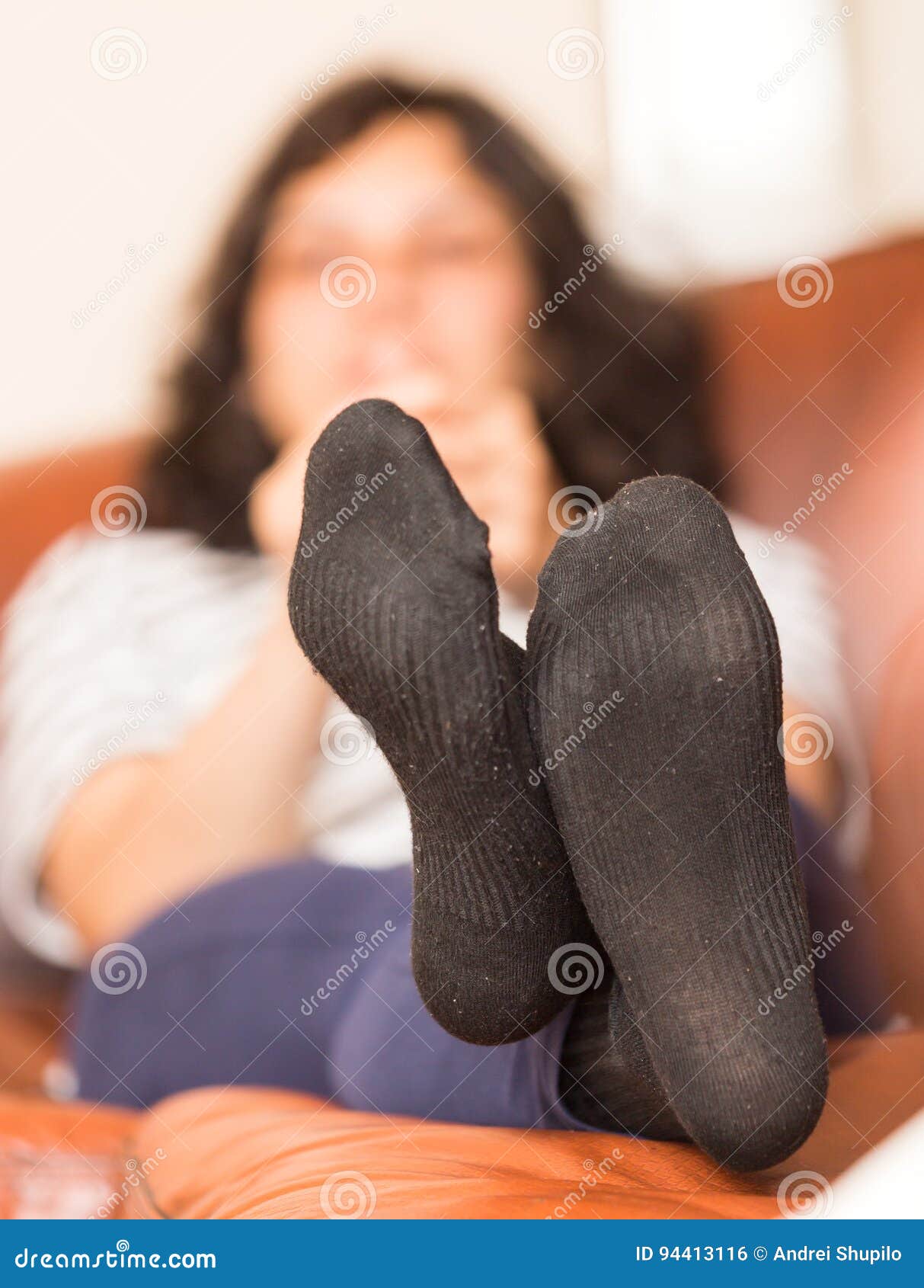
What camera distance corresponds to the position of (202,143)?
54.6 inches

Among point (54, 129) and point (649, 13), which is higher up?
point (649, 13)

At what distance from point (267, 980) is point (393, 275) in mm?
629

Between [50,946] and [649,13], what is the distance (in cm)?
123

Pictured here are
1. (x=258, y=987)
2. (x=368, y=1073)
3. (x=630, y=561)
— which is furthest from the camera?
(x=258, y=987)

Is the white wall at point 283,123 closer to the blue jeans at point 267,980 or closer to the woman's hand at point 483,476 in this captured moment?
the woman's hand at point 483,476

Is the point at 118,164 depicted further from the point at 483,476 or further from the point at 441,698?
the point at 441,698

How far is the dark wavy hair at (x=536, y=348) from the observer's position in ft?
3.45

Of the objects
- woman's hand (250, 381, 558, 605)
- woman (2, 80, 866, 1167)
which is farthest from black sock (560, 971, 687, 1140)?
woman's hand (250, 381, 558, 605)

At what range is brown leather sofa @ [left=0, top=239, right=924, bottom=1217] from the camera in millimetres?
531

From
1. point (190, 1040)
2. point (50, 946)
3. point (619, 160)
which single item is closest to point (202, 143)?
point (619, 160)

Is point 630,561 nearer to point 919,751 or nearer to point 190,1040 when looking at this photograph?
point 919,751

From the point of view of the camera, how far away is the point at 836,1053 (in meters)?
0.67

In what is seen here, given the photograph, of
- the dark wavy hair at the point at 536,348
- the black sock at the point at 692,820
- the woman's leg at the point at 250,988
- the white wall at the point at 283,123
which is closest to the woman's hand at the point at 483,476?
the dark wavy hair at the point at 536,348

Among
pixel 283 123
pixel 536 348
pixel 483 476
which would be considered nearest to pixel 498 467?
pixel 483 476
